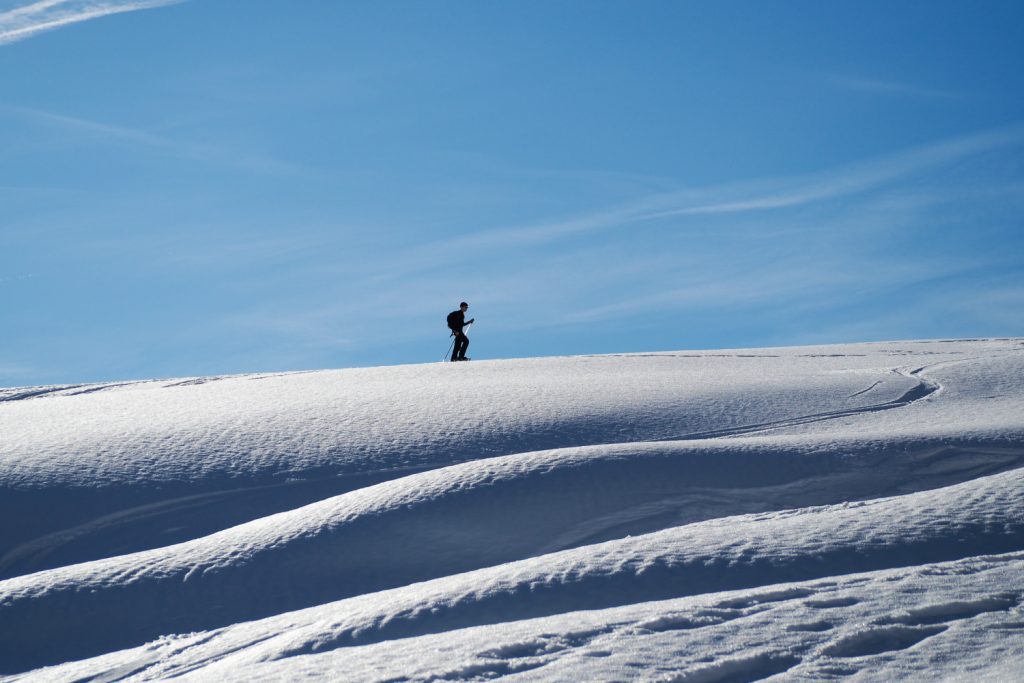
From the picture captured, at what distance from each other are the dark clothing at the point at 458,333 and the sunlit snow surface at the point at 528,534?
4580mm

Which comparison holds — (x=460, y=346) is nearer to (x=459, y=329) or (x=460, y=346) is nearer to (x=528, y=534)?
(x=459, y=329)

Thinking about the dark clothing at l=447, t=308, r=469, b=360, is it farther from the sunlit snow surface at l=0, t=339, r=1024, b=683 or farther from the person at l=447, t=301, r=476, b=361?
the sunlit snow surface at l=0, t=339, r=1024, b=683

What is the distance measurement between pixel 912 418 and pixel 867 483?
5.76 feet

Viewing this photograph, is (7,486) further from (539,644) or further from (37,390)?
(37,390)

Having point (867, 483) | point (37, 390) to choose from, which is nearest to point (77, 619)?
point (867, 483)

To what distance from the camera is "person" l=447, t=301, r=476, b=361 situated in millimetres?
12230

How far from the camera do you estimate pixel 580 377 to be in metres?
8.62

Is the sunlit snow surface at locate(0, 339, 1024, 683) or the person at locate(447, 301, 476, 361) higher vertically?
the person at locate(447, 301, 476, 361)

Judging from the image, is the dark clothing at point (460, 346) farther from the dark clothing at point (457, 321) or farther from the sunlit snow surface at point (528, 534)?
the sunlit snow surface at point (528, 534)

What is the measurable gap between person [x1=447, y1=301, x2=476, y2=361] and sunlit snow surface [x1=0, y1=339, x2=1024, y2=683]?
15.0ft

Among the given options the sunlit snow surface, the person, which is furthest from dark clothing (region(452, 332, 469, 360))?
the sunlit snow surface

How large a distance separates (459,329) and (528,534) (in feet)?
26.5

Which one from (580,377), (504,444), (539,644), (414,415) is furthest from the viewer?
(580,377)

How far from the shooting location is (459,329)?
12281 mm
